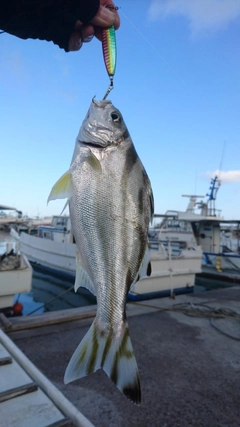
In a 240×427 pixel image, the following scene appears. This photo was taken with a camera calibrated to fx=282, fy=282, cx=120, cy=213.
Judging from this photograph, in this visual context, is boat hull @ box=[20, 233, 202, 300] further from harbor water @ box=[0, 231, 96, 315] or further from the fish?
the fish

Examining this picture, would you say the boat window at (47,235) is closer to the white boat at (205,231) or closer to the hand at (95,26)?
the white boat at (205,231)

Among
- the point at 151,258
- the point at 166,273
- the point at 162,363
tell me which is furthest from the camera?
the point at 166,273

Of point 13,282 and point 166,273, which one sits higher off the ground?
point 166,273

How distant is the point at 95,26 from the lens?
1928mm

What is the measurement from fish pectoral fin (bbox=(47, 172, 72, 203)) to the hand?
1.07 m

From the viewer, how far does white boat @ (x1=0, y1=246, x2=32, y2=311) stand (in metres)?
7.96

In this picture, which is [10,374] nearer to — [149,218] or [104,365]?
[104,365]

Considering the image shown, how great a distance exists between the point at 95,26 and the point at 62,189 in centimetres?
121

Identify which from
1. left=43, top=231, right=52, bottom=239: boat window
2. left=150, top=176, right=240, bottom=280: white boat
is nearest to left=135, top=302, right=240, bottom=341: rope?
left=150, top=176, right=240, bottom=280: white boat

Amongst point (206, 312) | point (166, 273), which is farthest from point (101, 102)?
point (166, 273)

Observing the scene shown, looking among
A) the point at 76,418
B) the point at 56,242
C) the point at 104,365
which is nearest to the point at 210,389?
the point at 76,418

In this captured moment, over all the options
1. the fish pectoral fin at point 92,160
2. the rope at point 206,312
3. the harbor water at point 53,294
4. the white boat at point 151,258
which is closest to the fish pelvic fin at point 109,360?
the fish pectoral fin at point 92,160

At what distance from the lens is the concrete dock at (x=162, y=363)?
3.19 meters

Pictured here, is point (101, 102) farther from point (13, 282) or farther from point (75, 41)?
point (13, 282)
